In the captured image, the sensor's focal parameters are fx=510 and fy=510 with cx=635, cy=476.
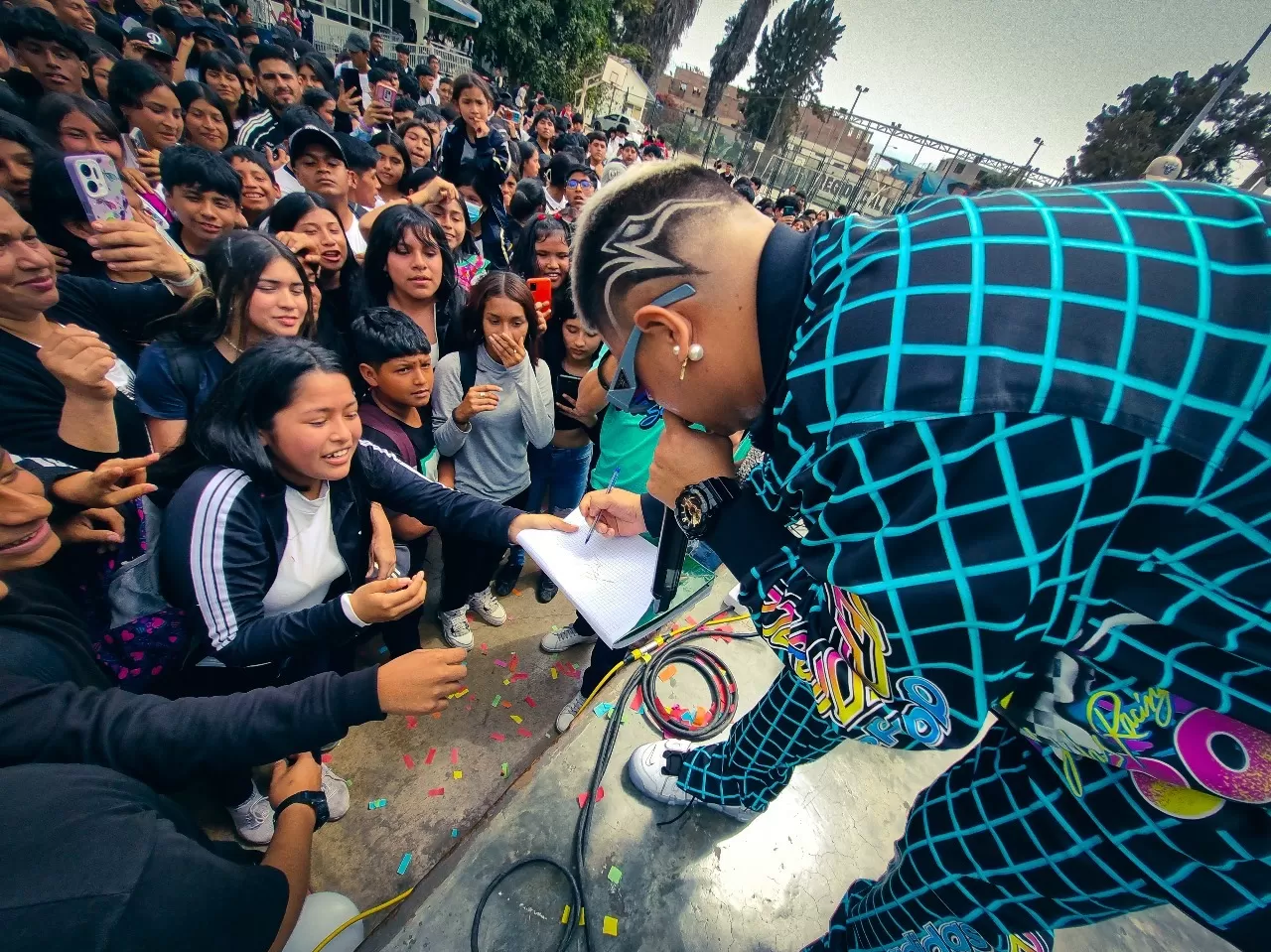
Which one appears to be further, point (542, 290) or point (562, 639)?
point (542, 290)

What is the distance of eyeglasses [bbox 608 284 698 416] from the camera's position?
116 cm

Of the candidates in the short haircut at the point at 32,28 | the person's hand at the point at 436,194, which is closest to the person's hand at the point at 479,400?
the person's hand at the point at 436,194

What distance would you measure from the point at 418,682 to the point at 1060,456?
1601 mm

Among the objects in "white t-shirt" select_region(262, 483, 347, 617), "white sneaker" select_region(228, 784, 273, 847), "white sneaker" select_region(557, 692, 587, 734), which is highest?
"white t-shirt" select_region(262, 483, 347, 617)

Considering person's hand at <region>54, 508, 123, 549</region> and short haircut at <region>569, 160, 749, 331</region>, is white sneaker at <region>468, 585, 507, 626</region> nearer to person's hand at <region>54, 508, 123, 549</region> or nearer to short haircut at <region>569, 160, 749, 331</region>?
person's hand at <region>54, 508, 123, 549</region>

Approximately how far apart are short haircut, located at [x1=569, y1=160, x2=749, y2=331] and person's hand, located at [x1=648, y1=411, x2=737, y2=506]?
35 cm

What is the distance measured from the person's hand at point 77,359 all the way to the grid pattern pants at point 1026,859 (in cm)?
263

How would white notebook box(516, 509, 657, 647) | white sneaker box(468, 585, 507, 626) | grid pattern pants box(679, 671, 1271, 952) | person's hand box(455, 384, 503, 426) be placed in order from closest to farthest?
grid pattern pants box(679, 671, 1271, 952) → white notebook box(516, 509, 657, 647) → person's hand box(455, 384, 503, 426) → white sneaker box(468, 585, 507, 626)

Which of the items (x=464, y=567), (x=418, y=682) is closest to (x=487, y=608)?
(x=464, y=567)

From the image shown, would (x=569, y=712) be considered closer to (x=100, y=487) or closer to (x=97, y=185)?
(x=100, y=487)

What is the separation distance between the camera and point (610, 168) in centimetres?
803

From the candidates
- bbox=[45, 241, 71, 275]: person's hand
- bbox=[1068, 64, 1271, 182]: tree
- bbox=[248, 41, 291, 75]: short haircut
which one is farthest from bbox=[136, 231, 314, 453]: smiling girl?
bbox=[1068, 64, 1271, 182]: tree

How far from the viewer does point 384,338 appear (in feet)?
7.94

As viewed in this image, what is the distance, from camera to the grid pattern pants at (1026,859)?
1031 millimetres
